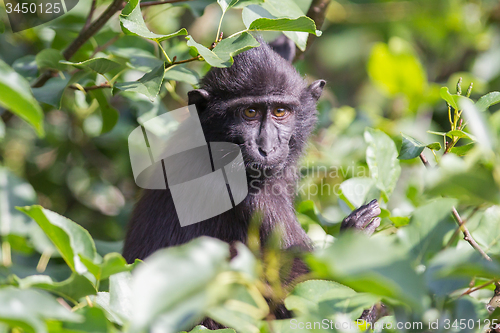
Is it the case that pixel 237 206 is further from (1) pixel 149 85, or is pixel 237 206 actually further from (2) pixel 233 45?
(2) pixel 233 45

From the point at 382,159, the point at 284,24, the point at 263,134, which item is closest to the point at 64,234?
the point at 284,24

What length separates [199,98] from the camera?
4406 mm

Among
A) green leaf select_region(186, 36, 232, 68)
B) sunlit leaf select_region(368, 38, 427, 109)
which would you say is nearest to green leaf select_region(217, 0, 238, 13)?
green leaf select_region(186, 36, 232, 68)

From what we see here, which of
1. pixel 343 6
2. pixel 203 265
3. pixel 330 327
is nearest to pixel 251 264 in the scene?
pixel 203 265

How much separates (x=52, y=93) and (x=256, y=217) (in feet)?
6.22

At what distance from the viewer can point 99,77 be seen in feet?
14.2

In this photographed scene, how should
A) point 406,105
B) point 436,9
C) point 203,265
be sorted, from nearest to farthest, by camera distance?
point 203,265
point 406,105
point 436,9

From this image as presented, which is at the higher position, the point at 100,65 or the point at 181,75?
the point at 100,65

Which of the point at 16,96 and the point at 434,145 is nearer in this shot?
the point at 16,96

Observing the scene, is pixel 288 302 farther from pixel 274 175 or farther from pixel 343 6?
pixel 343 6

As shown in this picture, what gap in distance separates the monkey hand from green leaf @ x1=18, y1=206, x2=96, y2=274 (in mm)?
2385

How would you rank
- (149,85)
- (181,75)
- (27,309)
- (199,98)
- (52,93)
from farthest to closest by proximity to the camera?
1. (199,98)
2. (181,75)
3. (52,93)
4. (149,85)
5. (27,309)

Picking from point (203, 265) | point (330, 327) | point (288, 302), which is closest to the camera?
point (203, 265)

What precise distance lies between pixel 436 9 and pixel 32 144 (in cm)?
753
